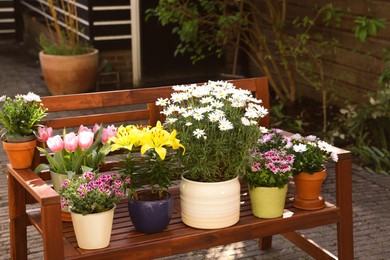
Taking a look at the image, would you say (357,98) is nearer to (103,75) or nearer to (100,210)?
(103,75)

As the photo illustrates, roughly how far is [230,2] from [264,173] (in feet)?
16.1

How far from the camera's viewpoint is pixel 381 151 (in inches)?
242

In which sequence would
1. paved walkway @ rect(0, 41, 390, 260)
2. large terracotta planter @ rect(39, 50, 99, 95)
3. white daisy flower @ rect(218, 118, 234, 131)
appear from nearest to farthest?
white daisy flower @ rect(218, 118, 234, 131)
paved walkway @ rect(0, 41, 390, 260)
large terracotta planter @ rect(39, 50, 99, 95)

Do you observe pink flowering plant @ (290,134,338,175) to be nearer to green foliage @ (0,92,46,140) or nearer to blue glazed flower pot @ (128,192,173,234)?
blue glazed flower pot @ (128,192,173,234)

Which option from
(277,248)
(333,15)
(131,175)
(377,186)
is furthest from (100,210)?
(333,15)

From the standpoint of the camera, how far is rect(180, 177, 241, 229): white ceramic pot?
3086mm

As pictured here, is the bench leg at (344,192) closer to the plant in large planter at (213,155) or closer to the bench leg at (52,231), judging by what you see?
the plant in large planter at (213,155)

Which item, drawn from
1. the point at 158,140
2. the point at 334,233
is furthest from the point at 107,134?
the point at 334,233

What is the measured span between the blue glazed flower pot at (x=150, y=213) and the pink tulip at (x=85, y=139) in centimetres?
30

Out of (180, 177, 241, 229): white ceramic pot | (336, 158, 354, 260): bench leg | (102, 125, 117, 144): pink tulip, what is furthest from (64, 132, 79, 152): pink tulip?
(336, 158, 354, 260): bench leg

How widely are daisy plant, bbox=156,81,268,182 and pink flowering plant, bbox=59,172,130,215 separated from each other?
288mm

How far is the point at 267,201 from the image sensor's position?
325cm

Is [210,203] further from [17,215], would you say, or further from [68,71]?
[68,71]

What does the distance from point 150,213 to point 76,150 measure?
1.40ft
